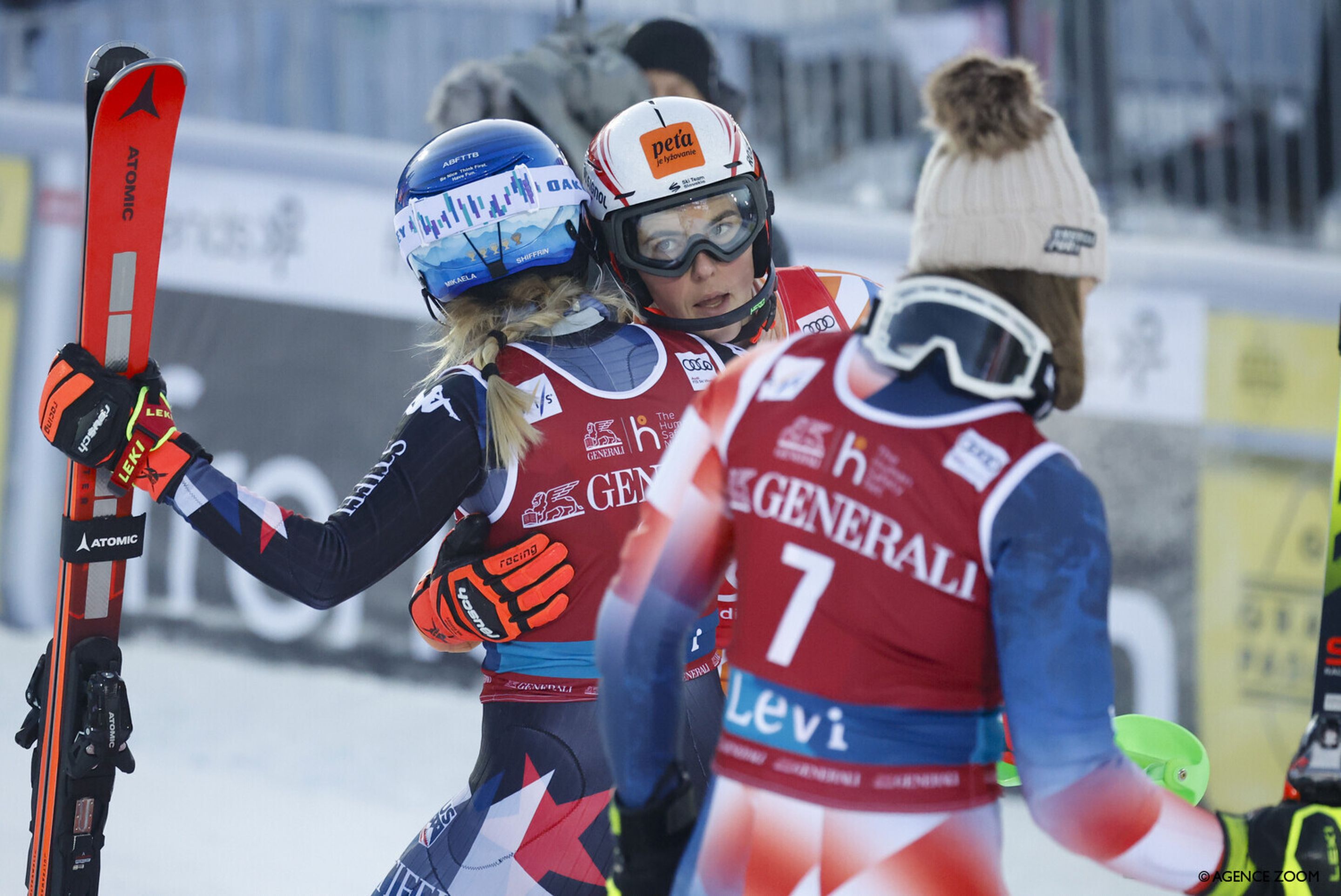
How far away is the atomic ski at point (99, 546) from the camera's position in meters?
2.87

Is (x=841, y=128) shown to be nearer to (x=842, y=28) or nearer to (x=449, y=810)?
(x=842, y=28)

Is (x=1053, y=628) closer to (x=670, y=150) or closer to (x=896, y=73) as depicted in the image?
(x=670, y=150)

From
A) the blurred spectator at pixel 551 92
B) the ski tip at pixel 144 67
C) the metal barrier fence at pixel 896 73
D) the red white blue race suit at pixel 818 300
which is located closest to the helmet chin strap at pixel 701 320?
the red white blue race suit at pixel 818 300

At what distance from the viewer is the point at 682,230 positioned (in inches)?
118

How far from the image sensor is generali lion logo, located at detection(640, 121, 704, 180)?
2953 millimetres

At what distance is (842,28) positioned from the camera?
704 centimetres

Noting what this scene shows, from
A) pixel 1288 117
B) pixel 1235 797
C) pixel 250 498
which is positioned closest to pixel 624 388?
pixel 250 498

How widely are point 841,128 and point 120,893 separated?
4.67 m

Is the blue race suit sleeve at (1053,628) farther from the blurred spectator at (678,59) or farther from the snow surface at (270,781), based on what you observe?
Result: the blurred spectator at (678,59)

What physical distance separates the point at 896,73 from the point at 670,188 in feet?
14.2

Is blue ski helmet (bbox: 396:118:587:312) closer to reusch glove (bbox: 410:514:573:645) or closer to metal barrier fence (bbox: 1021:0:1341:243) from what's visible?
reusch glove (bbox: 410:514:573:645)

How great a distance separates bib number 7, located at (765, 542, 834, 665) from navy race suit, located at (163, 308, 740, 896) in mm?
692

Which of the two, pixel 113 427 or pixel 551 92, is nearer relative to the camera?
pixel 113 427

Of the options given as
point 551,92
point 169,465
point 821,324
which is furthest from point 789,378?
point 551,92
